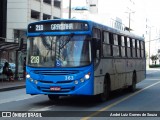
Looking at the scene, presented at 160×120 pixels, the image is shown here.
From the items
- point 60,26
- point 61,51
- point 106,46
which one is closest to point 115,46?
point 106,46

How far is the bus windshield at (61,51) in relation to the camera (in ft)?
45.8

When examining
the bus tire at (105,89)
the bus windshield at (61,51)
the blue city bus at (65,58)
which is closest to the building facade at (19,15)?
the bus tire at (105,89)

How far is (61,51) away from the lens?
1411cm

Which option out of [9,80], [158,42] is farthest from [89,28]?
[158,42]

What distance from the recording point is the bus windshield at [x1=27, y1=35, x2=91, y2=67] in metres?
14.0

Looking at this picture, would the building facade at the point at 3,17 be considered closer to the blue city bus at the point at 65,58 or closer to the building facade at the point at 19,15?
the building facade at the point at 19,15

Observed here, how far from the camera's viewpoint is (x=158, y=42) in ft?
616

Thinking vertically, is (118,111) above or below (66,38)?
below

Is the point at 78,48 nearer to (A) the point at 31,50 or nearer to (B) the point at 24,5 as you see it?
(A) the point at 31,50

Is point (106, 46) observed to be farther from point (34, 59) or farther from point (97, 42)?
point (34, 59)

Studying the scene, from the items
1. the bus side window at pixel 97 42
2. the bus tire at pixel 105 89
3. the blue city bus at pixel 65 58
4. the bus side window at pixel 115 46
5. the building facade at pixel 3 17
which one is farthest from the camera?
the building facade at pixel 3 17

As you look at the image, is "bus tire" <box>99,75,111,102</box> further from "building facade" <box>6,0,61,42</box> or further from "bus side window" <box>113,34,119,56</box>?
"building facade" <box>6,0,61,42</box>

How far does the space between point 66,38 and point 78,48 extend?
55 cm

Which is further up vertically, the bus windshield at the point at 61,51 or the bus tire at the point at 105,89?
the bus windshield at the point at 61,51
